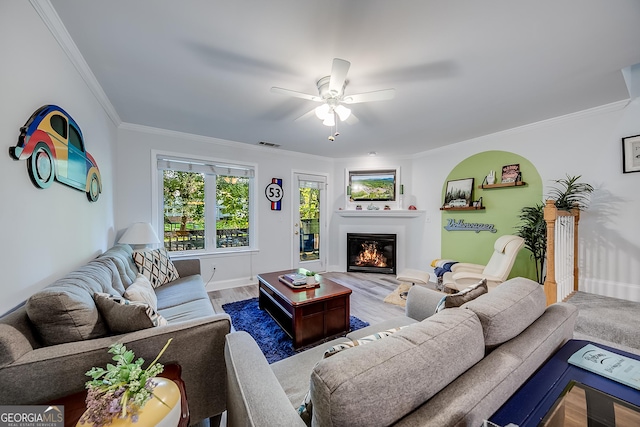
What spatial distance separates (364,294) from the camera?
11.8 feet

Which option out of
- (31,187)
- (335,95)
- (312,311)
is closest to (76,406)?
(31,187)

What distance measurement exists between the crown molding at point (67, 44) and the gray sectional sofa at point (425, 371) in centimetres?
219

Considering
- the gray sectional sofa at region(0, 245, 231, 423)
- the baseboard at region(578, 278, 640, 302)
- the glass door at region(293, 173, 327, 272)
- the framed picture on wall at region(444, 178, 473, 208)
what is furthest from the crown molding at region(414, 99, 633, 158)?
the gray sectional sofa at region(0, 245, 231, 423)

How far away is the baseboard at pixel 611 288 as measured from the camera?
2.54 meters

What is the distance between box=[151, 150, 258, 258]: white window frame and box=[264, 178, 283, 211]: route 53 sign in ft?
0.85

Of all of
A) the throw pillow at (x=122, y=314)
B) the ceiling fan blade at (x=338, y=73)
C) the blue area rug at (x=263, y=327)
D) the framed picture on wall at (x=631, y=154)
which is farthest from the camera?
the framed picture on wall at (x=631, y=154)

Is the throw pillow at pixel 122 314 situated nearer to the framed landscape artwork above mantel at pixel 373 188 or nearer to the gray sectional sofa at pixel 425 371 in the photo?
the gray sectional sofa at pixel 425 371

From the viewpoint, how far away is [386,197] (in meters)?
4.94

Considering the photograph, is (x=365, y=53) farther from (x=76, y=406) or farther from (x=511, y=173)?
(x=511, y=173)

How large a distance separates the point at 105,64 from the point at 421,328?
292 centimetres

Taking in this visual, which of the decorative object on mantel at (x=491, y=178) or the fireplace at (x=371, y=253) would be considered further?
the fireplace at (x=371, y=253)

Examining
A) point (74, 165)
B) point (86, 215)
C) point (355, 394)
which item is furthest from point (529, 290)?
point (86, 215)

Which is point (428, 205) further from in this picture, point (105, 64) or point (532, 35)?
point (105, 64)

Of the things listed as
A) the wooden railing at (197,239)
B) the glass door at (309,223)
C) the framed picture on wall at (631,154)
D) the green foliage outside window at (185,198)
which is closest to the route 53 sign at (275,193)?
the glass door at (309,223)
